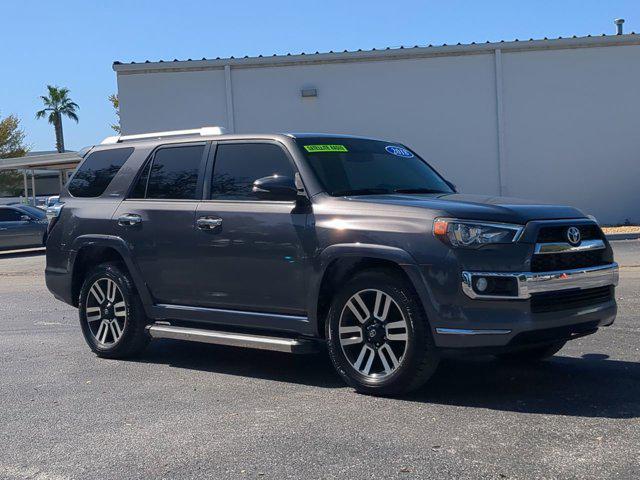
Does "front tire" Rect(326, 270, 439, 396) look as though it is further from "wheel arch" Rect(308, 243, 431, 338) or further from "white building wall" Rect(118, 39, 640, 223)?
"white building wall" Rect(118, 39, 640, 223)

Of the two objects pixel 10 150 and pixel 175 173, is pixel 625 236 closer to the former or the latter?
pixel 175 173

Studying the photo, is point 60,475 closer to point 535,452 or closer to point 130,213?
point 535,452

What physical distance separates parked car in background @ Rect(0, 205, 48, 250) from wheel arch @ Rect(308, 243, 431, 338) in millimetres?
17822

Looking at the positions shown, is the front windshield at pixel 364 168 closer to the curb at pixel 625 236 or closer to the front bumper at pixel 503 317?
the front bumper at pixel 503 317

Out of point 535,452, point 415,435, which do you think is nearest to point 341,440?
point 415,435

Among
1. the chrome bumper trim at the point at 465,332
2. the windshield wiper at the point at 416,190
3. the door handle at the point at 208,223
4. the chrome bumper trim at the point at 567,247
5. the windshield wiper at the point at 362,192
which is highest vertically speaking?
the windshield wiper at the point at 362,192

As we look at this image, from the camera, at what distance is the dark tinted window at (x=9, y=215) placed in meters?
22.6

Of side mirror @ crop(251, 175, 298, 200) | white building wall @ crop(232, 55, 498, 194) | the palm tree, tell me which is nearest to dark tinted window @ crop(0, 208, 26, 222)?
white building wall @ crop(232, 55, 498, 194)

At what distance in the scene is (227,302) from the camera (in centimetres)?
637

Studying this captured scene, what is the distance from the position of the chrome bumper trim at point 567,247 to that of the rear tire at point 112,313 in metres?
3.57

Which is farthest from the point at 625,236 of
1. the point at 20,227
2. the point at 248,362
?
the point at 20,227

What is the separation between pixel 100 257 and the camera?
24.7ft


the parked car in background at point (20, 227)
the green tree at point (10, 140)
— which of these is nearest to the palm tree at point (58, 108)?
the green tree at point (10, 140)

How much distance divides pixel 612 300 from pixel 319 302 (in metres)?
2.09
